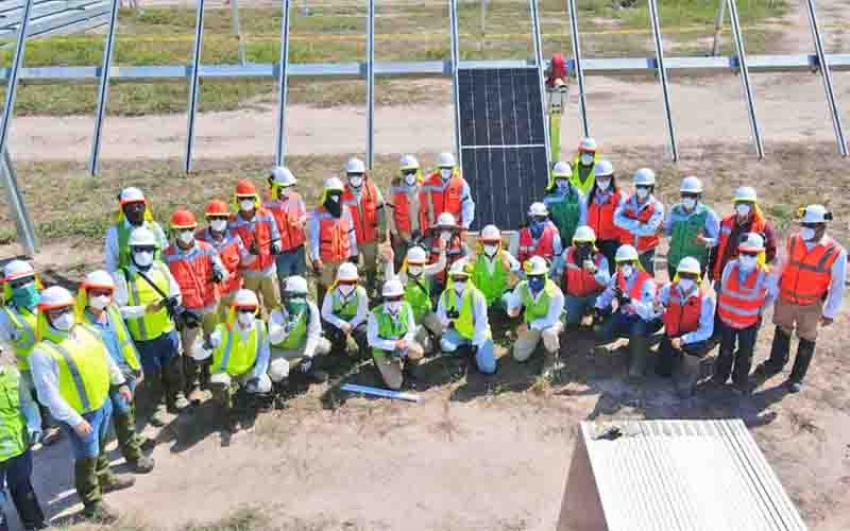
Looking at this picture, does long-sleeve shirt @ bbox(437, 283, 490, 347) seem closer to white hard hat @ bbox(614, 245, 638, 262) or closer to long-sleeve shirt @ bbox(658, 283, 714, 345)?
white hard hat @ bbox(614, 245, 638, 262)

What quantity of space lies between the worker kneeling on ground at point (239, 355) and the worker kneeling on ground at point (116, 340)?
962 millimetres

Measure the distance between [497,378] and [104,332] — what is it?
15.6 ft

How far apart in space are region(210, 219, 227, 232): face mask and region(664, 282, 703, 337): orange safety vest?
217 inches

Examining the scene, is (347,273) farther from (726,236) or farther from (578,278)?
(726,236)

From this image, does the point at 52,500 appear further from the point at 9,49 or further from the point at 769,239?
the point at 9,49

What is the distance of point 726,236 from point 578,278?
193 centimetres

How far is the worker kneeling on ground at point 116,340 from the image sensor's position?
794 cm

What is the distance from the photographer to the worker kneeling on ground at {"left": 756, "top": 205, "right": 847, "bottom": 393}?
9289mm

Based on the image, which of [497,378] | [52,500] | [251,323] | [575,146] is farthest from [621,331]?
[575,146]

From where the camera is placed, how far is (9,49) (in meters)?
25.1

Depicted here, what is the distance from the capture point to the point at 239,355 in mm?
9422

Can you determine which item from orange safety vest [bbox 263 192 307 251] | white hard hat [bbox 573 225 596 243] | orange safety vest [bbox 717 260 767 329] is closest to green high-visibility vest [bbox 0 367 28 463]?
orange safety vest [bbox 263 192 307 251]

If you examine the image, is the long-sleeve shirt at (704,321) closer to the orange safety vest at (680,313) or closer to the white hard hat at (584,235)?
the orange safety vest at (680,313)

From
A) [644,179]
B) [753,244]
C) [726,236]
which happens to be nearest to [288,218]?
[644,179]
